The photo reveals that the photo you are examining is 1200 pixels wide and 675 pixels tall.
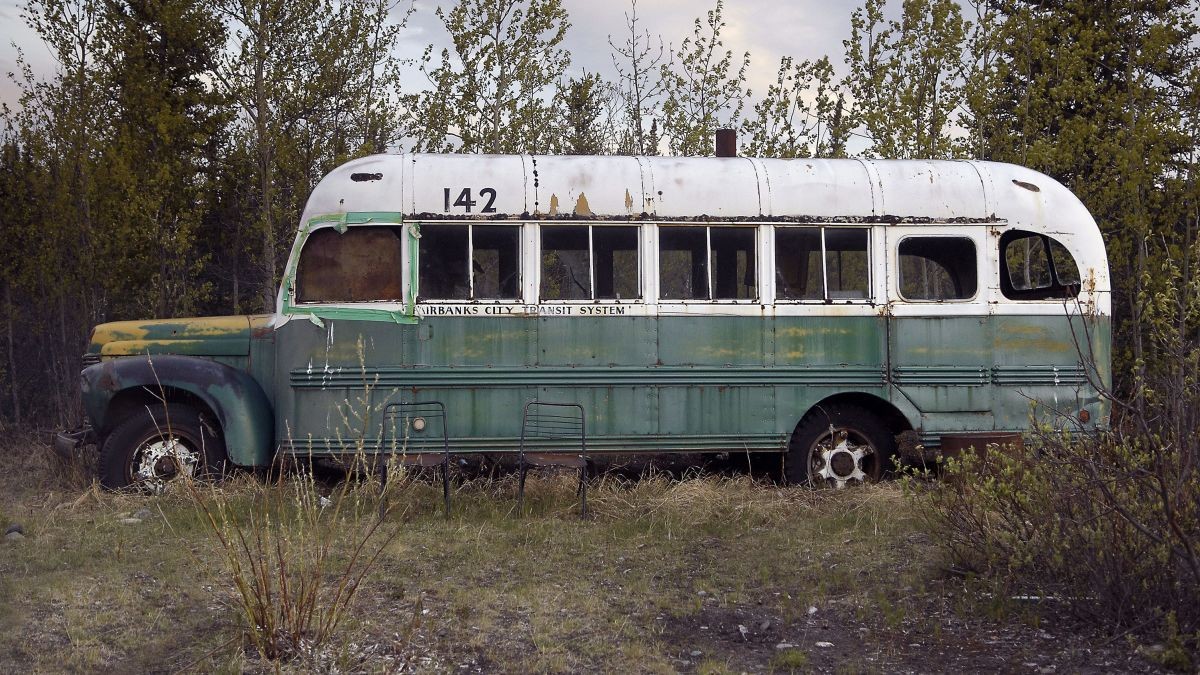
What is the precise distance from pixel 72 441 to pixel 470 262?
11.9 feet

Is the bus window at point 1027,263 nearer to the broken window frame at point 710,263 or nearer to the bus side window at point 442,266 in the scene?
the broken window frame at point 710,263

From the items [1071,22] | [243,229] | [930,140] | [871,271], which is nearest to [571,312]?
[871,271]

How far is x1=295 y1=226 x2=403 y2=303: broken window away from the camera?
813 cm

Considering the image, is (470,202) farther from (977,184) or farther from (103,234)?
(103,234)

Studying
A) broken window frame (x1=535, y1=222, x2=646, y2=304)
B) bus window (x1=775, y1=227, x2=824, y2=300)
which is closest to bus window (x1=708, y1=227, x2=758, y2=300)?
bus window (x1=775, y1=227, x2=824, y2=300)

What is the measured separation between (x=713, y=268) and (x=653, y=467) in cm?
178

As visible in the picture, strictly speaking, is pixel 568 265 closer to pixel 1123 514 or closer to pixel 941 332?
pixel 941 332

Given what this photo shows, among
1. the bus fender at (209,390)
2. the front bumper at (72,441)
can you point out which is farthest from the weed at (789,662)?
the front bumper at (72,441)

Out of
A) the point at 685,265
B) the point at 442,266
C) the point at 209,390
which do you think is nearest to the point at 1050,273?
the point at 685,265

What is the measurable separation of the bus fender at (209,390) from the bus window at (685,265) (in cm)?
342

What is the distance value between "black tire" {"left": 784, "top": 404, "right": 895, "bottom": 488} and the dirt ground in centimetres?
32

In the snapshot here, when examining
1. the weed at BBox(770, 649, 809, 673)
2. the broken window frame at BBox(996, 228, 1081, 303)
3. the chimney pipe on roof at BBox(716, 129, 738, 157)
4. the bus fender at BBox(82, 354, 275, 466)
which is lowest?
the weed at BBox(770, 649, 809, 673)

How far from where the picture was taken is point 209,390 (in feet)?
26.8

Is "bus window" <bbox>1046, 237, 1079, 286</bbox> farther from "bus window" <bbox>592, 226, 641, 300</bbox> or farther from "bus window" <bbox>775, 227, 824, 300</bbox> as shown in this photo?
"bus window" <bbox>592, 226, 641, 300</bbox>
